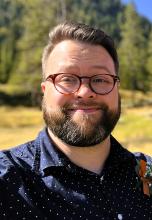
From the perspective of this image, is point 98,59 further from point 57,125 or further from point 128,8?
point 128,8

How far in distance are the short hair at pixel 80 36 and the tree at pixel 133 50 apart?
44568 millimetres

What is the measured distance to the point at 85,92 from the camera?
249 cm

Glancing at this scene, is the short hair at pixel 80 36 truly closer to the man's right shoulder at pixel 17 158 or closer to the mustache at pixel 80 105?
the mustache at pixel 80 105

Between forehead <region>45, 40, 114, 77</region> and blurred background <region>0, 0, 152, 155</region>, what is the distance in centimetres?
632

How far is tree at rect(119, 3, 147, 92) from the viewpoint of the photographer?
48.9m

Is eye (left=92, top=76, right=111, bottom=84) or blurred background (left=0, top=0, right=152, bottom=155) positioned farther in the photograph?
blurred background (left=0, top=0, right=152, bottom=155)

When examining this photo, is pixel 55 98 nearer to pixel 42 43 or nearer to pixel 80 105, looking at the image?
pixel 80 105

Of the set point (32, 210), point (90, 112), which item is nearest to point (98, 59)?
point (90, 112)

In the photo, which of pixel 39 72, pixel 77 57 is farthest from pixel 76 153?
pixel 39 72

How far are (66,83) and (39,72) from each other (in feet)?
95.7

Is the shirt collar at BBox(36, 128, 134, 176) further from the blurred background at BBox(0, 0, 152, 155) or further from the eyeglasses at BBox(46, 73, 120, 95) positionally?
the blurred background at BBox(0, 0, 152, 155)

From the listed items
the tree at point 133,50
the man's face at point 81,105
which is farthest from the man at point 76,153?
the tree at point 133,50

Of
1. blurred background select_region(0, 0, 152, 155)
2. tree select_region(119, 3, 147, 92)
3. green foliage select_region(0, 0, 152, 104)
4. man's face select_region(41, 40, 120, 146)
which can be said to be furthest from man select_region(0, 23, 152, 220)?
tree select_region(119, 3, 147, 92)

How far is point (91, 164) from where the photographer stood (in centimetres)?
256
